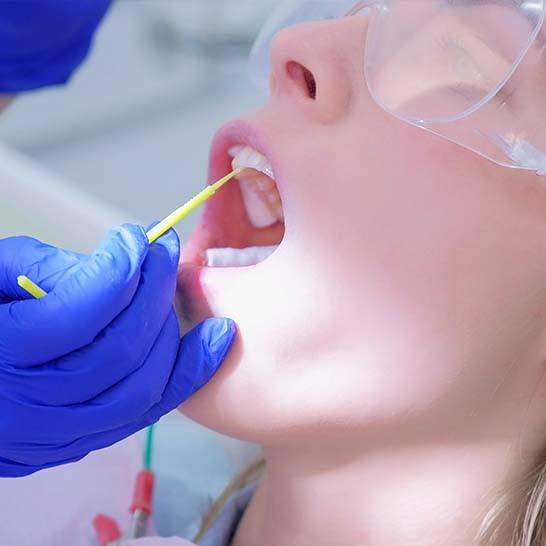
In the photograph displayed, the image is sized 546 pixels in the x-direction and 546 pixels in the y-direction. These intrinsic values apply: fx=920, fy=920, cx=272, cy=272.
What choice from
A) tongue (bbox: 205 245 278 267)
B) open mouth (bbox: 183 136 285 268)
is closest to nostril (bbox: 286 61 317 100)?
open mouth (bbox: 183 136 285 268)

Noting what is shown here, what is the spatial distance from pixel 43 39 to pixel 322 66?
0.84m

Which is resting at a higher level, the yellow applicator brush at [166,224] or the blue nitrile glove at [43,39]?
the yellow applicator brush at [166,224]

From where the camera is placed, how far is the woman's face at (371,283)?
0.98m

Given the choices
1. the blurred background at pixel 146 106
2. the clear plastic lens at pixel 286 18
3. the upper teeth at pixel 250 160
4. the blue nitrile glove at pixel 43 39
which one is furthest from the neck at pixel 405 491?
the blurred background at pixel 146 106

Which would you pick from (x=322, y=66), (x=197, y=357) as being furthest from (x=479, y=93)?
(x=197, y=357)

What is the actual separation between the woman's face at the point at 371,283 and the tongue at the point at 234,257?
0.10 m

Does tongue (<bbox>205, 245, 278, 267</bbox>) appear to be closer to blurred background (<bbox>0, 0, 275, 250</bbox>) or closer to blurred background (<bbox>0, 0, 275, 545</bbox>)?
blurred background (<bbox>0, 0, 275, 545</bbox>)

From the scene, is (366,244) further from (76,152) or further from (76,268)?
(76,152)

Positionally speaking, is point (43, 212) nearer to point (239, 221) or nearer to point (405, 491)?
point (239, 221)

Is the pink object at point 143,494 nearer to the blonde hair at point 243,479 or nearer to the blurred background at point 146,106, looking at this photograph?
the blonde hair at point 243,479

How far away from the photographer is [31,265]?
3.14ft

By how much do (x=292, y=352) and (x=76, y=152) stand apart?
236cm

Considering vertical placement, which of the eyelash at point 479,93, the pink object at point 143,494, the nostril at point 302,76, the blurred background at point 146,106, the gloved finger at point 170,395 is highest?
the eyelash at point 479,93

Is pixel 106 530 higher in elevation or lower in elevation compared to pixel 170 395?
lower
